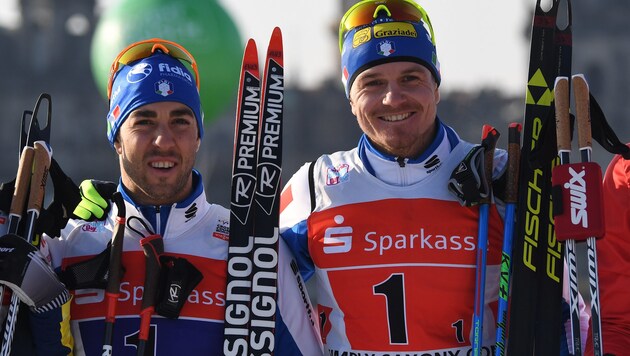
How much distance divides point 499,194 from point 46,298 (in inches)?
73.6

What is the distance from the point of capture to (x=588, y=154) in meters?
A: 5.72

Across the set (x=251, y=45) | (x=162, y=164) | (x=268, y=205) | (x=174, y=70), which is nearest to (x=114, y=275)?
(x=162, y=164)

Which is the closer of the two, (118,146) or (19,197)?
(19,197)

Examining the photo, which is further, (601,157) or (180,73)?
(601,157)

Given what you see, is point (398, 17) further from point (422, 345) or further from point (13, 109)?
point (13, 109)

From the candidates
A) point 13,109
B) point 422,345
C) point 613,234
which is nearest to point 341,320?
point 422,345

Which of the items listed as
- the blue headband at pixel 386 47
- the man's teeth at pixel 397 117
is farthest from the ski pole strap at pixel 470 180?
the blue headband at pixel 386 47

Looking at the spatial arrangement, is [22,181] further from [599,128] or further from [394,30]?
[599,128]

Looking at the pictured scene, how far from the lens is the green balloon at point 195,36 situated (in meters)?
10.3

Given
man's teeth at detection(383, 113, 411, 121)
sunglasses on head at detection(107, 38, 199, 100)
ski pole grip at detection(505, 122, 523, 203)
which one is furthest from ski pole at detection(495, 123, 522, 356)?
sunglasses on head at detection(107, 38, 199, 100)

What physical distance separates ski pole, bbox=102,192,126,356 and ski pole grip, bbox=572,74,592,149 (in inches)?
72.3

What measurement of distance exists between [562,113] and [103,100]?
60236mm

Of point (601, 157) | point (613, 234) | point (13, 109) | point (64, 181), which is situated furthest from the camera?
point (13, 109)

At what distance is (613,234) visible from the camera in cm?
566
